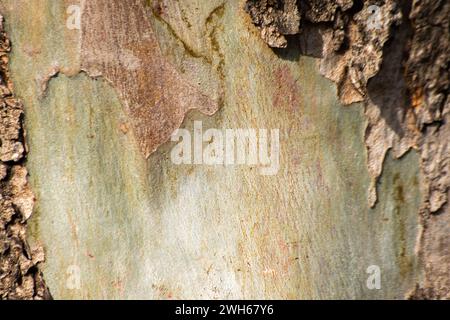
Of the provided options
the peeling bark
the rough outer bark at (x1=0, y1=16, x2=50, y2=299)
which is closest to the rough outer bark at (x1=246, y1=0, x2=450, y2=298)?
the peeling bark

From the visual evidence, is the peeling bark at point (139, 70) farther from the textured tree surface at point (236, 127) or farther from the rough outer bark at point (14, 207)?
the rough outer bark at point (14, 207)

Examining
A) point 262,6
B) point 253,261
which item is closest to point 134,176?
point 253,261

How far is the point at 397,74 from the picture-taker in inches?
53.4

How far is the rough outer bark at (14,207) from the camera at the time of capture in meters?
1.44

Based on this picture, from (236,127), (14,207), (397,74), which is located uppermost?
(397,74)

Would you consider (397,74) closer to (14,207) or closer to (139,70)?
(139,70)

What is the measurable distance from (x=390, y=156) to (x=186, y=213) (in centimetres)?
58

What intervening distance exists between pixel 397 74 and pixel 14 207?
114 centimetres

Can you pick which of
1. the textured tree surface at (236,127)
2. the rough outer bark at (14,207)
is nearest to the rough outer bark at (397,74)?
the textured tree surface at (236,127)

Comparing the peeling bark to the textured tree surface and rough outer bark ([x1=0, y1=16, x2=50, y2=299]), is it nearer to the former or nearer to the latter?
the textured tree surface

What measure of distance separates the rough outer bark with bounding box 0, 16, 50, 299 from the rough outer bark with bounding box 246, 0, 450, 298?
0.72m

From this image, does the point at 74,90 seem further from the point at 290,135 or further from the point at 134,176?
the point at 290,135

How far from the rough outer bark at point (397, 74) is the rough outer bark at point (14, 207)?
0.72 m

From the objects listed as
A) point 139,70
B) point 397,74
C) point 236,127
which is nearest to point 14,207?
point 139,70
